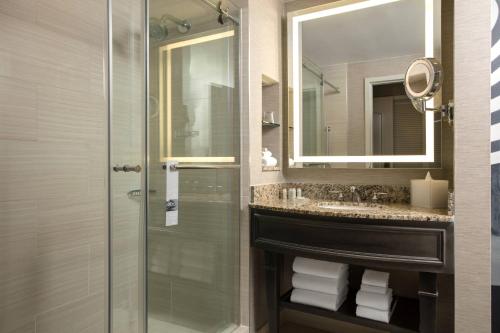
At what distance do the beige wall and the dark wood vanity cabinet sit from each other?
0.26 ft

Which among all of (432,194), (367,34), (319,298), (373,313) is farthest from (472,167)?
(367,34)

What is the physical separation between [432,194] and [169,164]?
1.30m

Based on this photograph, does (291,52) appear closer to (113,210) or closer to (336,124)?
(336,124)

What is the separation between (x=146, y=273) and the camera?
1.31m

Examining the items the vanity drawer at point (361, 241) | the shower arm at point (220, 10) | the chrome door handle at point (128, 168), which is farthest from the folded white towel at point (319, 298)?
the shower arm at point (220, 10)

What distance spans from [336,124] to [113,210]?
1454 millimetres

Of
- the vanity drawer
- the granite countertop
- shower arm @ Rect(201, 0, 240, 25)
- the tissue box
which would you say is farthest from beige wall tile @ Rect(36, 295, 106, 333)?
the tissue box

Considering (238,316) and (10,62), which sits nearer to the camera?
(10,62)

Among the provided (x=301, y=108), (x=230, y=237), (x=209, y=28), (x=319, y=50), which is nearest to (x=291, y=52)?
(x=319, y=50)

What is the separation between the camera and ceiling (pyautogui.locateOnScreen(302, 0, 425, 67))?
193 cm

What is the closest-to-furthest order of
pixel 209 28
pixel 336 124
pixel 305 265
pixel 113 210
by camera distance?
pixel 113 210, pixel 209 28, pixel 305 265, pixel 336 124

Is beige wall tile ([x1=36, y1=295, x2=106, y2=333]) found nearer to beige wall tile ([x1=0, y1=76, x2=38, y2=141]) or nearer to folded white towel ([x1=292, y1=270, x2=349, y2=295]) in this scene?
beige wall tile ([x1=0, y1=76, x2=38, y2=141])

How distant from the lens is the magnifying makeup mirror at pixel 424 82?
171cm

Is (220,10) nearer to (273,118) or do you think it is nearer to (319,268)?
(273,118)
